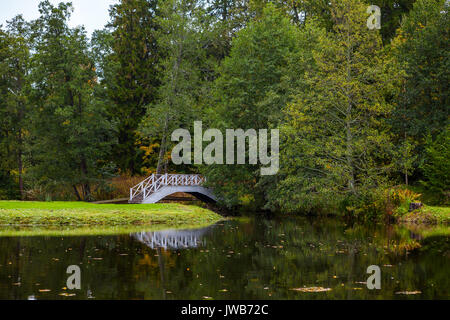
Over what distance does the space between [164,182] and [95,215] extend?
37.8 ft

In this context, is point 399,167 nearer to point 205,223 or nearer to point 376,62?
point 376,62

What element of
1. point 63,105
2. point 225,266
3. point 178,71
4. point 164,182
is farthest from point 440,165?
point 63,105

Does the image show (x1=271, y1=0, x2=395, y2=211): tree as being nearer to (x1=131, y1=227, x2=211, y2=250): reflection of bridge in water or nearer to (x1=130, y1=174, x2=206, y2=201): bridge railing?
(x1=131, y1=227, x2=211, y2=250): reflection of bridge in water

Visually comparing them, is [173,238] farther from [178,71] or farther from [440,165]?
[178,71]

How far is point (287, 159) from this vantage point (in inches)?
1106

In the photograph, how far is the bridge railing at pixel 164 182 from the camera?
110 feet

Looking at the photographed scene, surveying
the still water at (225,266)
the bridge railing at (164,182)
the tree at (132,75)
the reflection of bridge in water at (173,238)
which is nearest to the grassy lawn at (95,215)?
the reflection of bridge in water at (173,238)

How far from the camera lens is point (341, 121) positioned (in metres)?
27.9

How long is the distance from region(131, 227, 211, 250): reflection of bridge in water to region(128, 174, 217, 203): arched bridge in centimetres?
1131

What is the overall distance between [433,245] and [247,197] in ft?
64.8

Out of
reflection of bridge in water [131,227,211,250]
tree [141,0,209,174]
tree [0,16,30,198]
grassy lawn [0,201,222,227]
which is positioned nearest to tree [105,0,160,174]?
tree [141,0,209,174]

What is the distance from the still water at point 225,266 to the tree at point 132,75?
25.4 m

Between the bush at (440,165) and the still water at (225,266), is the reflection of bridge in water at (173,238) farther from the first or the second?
the bush at (440,165)

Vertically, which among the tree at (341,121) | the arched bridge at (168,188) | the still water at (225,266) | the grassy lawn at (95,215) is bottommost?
the still water at (225,266)
